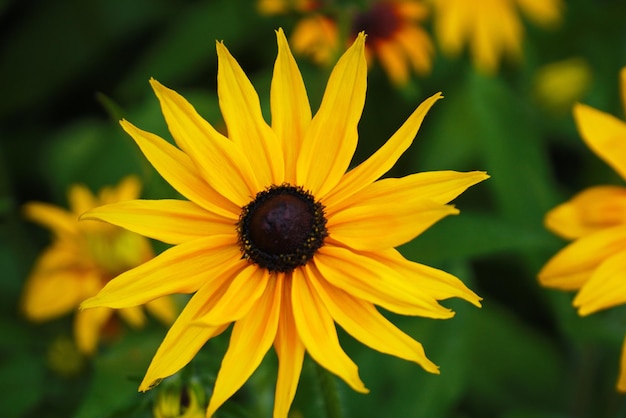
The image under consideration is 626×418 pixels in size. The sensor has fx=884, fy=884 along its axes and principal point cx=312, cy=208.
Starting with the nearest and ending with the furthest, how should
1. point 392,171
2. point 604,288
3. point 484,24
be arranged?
point 604,288 < point 392,171 < point 484,24

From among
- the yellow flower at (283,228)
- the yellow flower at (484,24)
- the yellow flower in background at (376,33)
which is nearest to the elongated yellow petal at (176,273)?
the yellow flower at (283,228)

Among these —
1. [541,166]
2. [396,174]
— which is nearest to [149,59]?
[396,174]

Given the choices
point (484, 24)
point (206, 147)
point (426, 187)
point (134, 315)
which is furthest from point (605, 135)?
point (484, 24)

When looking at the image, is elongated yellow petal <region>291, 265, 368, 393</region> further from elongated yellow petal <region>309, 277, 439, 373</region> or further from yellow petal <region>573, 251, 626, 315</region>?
yellow petal <region>573, 251, 626, 315</region>

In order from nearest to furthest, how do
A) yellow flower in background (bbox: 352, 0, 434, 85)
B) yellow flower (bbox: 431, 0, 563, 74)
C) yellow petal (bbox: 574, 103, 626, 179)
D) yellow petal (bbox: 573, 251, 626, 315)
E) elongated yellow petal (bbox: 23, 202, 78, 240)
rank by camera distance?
yellow petal (bbox: 573, 251, 626, 315) → yellow petal (bbox: 574, 103, 626, 179) → elongated yellow petal (bbox: 23, 202, 78, 240) → yellow flower in background (bbox: 352, 0, 434, 85) → yellow flower (bbox: 431, 0, 563, 74)

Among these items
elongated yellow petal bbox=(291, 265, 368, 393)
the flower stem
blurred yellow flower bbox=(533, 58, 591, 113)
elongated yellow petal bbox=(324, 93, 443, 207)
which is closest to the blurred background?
blurred yellow flower bbox=(533, 58, 591, 113)

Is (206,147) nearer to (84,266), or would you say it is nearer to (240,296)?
(240,296)

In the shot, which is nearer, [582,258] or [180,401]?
[180,401]
